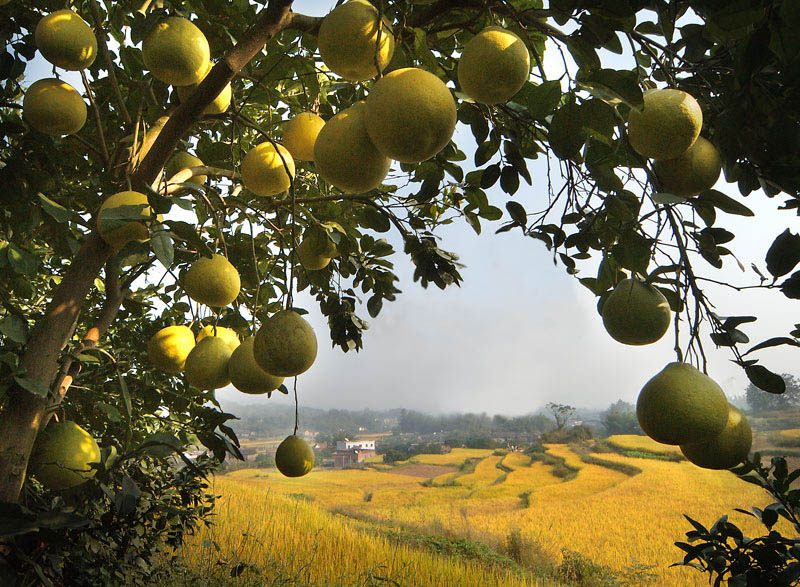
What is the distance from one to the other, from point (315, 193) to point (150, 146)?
1386mm

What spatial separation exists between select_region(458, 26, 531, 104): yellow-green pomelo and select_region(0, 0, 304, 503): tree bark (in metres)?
0.53

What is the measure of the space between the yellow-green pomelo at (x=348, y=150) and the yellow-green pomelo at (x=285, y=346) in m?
0.34

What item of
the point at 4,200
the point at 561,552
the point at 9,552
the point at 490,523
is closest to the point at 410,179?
the point at 4,200

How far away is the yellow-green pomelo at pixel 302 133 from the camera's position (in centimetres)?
118

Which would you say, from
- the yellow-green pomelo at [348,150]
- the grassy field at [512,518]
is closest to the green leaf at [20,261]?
the yellow-green pomelo at [348,150]

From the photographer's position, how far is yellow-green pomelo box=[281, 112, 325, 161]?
46.3 inches

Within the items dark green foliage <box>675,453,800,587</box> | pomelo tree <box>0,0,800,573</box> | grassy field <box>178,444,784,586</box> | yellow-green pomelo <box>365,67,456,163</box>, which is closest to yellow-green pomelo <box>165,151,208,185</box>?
pomelo tree <box>0,0,800,573</box>

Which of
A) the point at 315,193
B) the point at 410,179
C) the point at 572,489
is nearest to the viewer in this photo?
the point at 410,179

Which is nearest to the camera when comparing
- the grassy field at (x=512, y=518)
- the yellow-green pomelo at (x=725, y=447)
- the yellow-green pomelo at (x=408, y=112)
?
the yellow-green pomelo at (x=408, y=112)

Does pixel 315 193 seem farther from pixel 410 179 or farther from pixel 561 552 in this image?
pixel 561 552

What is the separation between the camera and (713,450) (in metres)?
0.80

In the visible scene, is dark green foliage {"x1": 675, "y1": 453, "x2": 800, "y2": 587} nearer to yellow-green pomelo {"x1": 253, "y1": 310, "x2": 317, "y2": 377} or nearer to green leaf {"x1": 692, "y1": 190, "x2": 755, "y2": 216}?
green leaf {"x1": 692, "y1": 190, "x2": 755, "y2": 216}

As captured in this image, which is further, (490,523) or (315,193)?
(490,523)

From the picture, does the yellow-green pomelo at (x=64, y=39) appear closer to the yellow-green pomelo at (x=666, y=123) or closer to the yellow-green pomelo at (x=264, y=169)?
the yellow-green pomelo at (x=264, y=169)
